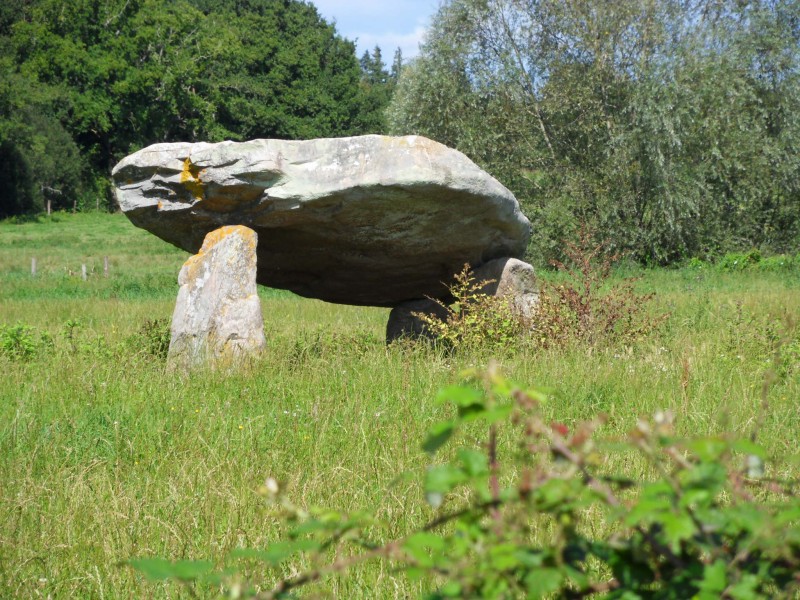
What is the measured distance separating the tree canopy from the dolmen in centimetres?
1170

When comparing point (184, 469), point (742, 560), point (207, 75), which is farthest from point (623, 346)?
point (207, 75)

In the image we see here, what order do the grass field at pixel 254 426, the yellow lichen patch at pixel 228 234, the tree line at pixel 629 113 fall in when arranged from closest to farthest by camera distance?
the grass field at pixel 254 426 → the yellow lichen patch at pixel 228 234 → the tree line at pixel 629 113

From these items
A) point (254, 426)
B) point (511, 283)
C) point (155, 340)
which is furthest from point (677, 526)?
point (155, 340)

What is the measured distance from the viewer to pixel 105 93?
45.4 meters

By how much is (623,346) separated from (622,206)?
14013 mm

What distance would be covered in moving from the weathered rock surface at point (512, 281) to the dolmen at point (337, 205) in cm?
1

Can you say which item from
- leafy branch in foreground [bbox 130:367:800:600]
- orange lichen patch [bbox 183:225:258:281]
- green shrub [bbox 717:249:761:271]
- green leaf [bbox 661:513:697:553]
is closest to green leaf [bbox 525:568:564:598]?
leafy branch in foreground [bbox 130:367:800:600]

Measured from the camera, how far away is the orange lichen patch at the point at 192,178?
7.60 metres

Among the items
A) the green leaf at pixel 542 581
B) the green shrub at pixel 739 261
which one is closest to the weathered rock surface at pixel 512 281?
the green leaf at pixel 542 581

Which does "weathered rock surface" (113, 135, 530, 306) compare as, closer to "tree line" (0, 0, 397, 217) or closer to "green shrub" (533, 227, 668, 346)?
"green shrub" (533, 227, 668, 346)

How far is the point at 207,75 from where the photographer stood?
5019 centimetres

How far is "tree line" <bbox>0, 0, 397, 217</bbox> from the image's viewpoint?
133 ft

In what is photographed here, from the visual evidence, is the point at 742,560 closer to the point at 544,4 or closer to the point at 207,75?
the point at 544,4

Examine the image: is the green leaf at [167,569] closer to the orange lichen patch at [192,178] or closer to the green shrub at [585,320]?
the green shrub at [585,320]
